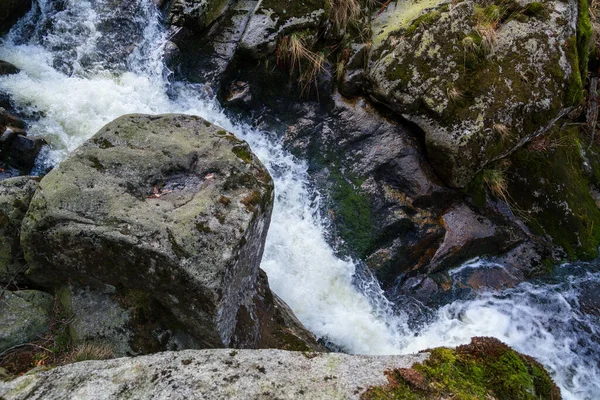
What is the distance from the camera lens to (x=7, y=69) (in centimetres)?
729

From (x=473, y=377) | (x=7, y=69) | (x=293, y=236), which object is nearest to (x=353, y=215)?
(x=293, y=236)

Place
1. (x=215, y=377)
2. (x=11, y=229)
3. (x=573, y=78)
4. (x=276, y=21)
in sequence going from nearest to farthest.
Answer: (x=215, y=377)
(x=11, y=229)
(x=573, y=78)
(x=276, y=21)

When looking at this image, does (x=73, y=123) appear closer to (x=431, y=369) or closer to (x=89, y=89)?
(x=89, y=89)

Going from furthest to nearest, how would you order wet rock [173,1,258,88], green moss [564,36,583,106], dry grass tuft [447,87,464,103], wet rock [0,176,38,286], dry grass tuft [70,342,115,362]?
wet rock [173,1,258,88] < green moss [564,36,583,106] < dry grass tuft [447,87,464,103] < wet rock [0,176,38,286] < dry grass tuft [70,342,115,362]

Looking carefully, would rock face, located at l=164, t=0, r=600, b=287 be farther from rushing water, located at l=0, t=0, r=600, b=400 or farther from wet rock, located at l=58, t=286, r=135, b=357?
wet rock, located at l=58, t=286, r=135, b=357

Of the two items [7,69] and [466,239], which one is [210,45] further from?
[466,239]

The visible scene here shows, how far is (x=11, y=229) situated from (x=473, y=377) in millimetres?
4697

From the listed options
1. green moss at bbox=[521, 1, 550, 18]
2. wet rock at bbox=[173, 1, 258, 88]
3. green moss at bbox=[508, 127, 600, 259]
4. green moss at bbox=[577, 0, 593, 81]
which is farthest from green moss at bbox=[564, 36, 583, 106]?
wet rock at bbox=[173, 1, 258, 88]

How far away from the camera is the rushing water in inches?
256

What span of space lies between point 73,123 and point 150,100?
4.75 feet

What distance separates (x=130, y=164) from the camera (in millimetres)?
4641

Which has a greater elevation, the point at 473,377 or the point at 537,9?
the point at 537,9

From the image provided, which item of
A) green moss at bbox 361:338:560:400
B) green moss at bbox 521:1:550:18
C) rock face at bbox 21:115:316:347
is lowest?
green moss at bbox 361:338:560:400

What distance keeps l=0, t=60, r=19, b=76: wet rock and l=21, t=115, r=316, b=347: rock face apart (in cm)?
387
